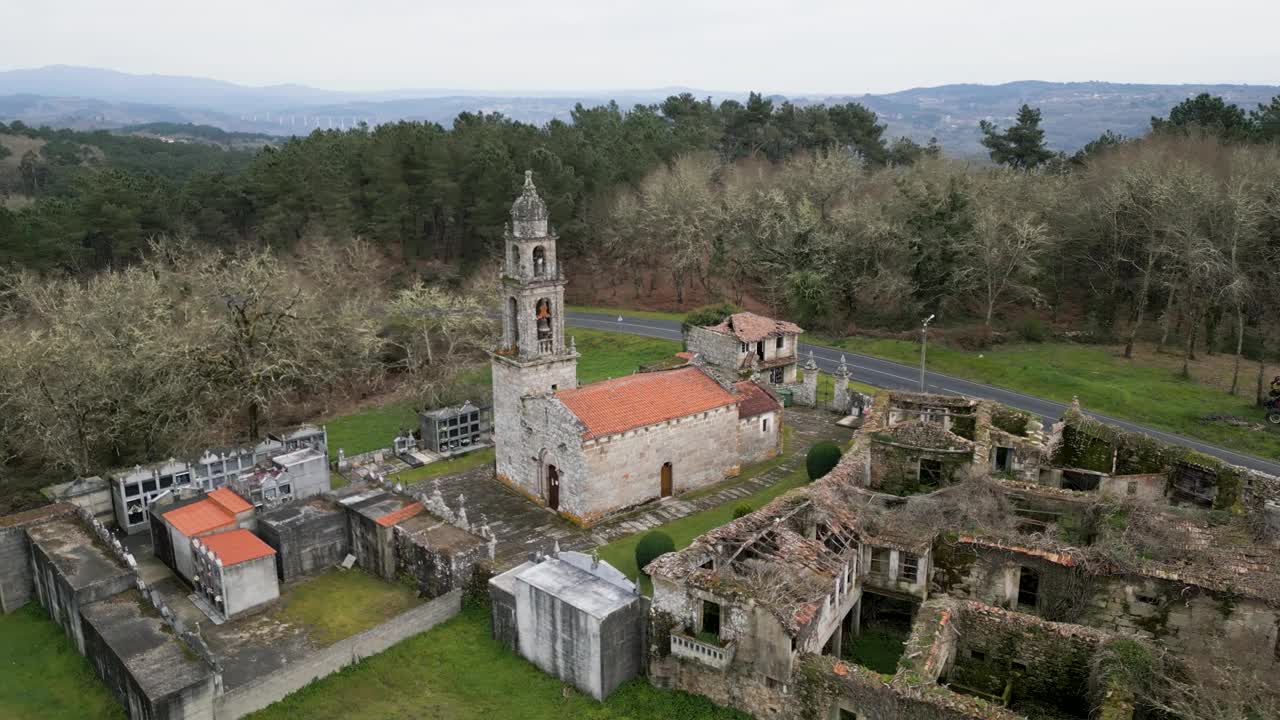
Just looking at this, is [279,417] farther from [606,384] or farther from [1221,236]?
[1221,236]

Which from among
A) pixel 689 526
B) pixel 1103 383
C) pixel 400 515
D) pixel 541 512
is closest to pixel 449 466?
pixel 541 512

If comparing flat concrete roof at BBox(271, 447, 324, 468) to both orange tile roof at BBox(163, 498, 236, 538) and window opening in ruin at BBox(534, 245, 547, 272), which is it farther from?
window opening in ruin at BBox(534, 245, 547, 272)

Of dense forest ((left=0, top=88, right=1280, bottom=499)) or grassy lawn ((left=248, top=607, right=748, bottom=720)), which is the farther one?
dense forest ((left=0, top=88, right=1280, bottom=499))

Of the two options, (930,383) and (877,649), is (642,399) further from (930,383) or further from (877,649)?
(930,383)

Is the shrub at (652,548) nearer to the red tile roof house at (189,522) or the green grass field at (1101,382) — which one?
the red tile roof house at (189,522)

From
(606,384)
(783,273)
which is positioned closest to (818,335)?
(783,273)

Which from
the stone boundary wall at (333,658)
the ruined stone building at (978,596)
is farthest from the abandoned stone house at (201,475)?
the ruined stone building at (978,596)

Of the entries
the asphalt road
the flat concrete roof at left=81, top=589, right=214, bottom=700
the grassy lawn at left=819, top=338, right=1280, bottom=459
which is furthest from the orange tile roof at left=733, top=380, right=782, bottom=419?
the flat concrete roof at left=81, top=589, right=214, bottom=700
